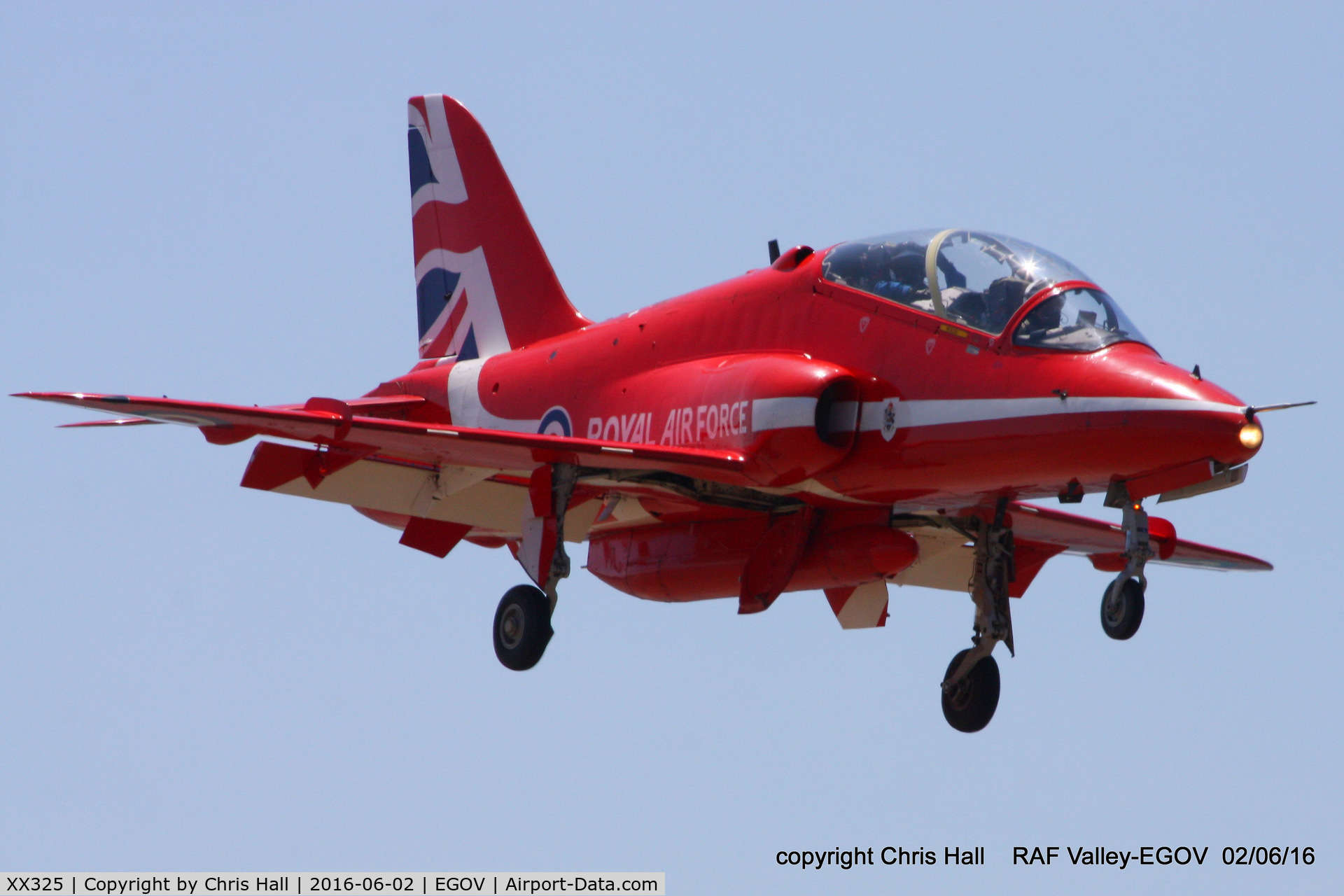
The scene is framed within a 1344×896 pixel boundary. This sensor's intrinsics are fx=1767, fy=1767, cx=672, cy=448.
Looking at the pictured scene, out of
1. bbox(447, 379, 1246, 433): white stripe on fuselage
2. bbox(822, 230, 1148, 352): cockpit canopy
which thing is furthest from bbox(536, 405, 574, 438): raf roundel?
bbox(822, 230, 1148, 352): cockpit canopy

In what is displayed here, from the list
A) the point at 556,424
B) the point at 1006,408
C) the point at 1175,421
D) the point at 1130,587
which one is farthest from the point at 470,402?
the point at 1175,421

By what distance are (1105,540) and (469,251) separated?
917 cm

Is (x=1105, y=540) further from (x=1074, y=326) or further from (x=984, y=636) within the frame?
(x=1074, y=326)

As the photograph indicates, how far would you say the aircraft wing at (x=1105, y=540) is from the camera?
765 inches

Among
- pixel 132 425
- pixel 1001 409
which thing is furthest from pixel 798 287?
pixel 132 425

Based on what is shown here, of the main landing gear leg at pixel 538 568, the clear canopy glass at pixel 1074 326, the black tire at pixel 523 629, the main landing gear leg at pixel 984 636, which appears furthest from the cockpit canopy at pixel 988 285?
the black tire at pixel 523 629

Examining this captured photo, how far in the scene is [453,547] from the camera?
20281mm

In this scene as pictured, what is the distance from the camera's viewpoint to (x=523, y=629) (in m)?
18.2

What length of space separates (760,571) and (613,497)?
202cm

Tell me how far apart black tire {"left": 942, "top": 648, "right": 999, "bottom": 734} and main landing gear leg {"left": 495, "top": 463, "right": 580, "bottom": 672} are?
4.50 m

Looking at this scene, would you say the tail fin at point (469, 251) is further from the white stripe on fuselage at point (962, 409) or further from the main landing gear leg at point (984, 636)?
the main landing gear leg at point (984, 636)

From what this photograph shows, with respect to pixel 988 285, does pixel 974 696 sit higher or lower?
lower

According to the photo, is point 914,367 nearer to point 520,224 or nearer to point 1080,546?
point 1080,546

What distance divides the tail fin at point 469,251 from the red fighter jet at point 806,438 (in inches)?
5.4
